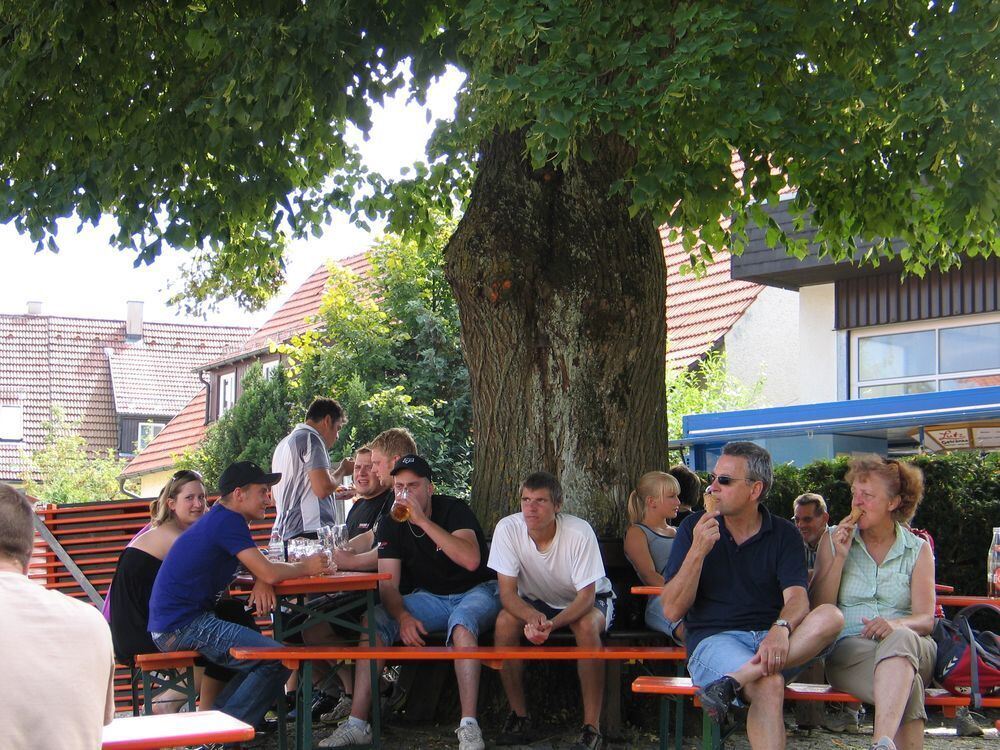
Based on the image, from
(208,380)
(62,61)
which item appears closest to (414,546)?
(62,61)

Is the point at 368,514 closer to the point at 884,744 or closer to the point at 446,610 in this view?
the point at 446,610

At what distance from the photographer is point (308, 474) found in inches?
401

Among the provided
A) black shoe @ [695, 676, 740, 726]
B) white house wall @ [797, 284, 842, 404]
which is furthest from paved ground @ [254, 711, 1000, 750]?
white house wall @ [797, 284, 842, 404]

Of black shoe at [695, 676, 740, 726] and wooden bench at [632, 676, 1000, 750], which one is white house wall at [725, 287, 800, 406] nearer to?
wooden bench at [632, 676, 1000, 750]

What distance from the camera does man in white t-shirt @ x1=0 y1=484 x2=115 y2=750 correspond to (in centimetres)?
367

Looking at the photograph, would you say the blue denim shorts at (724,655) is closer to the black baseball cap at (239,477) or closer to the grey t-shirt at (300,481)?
the black baseball cap at (239,477)

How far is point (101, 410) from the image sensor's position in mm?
55688

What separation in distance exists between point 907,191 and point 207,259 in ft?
25.4

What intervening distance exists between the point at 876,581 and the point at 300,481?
15.8ft

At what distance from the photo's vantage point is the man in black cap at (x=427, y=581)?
8.02 metres

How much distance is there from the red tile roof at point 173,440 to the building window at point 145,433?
433 inches

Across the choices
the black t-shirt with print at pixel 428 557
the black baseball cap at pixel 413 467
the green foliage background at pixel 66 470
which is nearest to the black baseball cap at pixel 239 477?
the black baseball cap at pixel 413 467

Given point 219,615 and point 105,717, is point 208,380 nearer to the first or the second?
point 219,615

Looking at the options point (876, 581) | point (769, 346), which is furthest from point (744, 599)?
point (769, 346)
